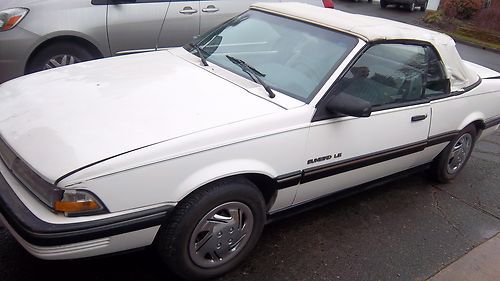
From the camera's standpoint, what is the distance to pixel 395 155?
3336 mm

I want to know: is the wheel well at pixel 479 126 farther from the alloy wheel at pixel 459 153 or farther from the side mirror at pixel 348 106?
the side mirror at pixel 348 106

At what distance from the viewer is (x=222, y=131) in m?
2.40

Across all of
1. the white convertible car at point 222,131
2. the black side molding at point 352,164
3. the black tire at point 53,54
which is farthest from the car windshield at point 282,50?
the black tire at point 53,54

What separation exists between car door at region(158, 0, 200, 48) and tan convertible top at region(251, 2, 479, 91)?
1.80 meters

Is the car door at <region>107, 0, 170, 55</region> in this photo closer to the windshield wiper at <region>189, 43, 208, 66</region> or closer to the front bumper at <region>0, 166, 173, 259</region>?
the windshield wiper at <region>189, 43, 208, 66</region>

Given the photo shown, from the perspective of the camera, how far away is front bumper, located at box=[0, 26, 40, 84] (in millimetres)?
4473

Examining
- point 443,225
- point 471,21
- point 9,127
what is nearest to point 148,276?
point 9,127

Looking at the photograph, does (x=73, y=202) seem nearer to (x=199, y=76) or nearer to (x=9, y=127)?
(x=9, y=127)

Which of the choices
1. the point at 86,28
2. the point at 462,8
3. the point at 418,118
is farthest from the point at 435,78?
the point at 462,8

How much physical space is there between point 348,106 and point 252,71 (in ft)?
2.45

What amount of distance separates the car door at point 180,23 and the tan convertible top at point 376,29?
70.7 inches

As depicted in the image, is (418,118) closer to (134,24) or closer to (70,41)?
(134,24)

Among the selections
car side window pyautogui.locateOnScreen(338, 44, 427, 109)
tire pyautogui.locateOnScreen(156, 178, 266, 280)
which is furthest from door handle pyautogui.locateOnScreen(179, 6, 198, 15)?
tire pyautogui.locateOnScreen(156, 178, 266, 280)

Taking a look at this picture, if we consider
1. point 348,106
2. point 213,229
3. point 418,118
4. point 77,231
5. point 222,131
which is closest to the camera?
point 77,231
